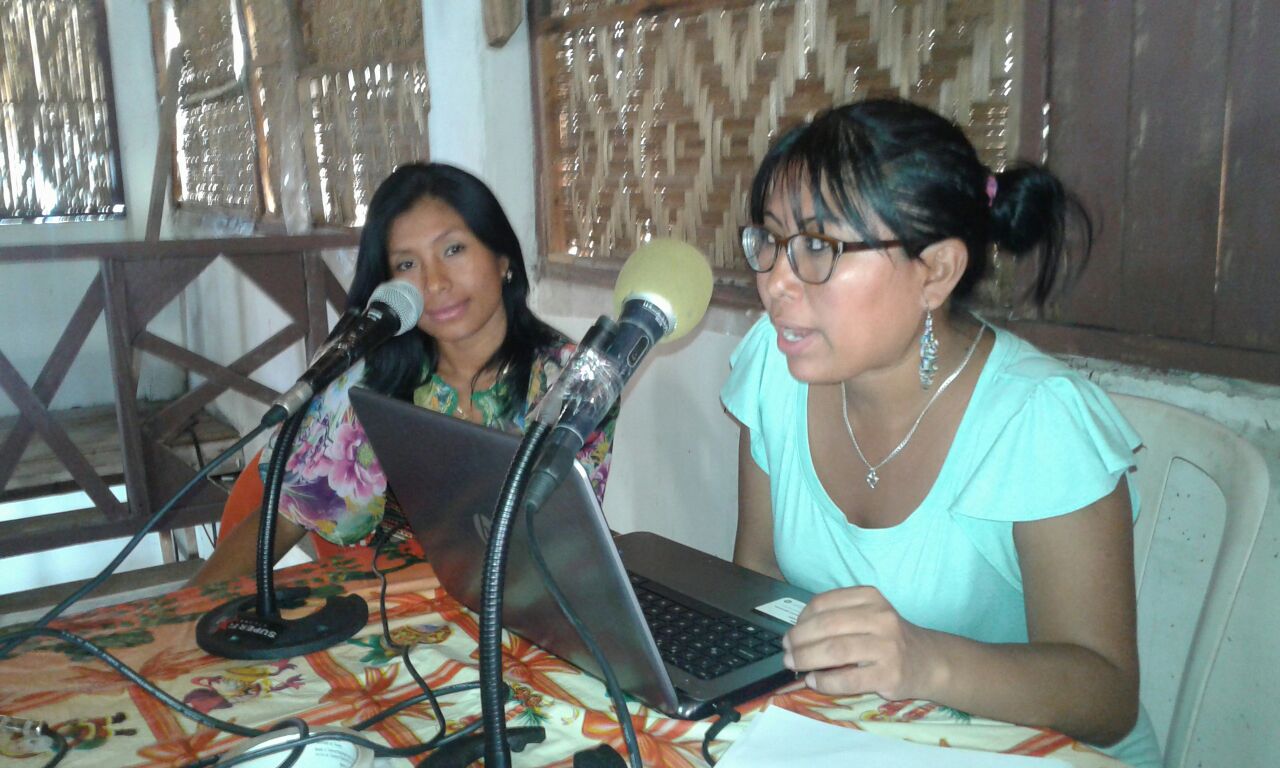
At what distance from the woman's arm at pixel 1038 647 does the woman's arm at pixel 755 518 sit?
1.27 ft

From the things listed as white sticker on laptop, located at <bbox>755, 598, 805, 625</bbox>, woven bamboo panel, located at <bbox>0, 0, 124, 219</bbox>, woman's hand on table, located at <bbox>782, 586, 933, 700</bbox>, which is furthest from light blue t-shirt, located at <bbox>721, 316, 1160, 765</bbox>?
woven bamboo panel, located at <bbox>0, 0, 124, 219</bbox>

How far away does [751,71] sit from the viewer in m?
1.84

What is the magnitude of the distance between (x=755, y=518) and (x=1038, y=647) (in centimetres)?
49

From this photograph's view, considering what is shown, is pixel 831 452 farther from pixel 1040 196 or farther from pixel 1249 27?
pixel 1249 27

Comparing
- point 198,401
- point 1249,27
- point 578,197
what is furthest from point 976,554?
point 198,401

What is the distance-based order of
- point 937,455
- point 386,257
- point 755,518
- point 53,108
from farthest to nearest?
point 53,108 → point 386,257 → point 755,518 → point 937,455

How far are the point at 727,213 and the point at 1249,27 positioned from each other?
1001 mm

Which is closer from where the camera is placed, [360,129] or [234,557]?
[234,557]

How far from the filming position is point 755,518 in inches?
51.9

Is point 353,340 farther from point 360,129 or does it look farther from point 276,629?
point 360,129

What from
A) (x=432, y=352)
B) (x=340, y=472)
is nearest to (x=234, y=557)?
(x=340, y=472)

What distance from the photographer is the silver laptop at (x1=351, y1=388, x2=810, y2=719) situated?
0.69 m

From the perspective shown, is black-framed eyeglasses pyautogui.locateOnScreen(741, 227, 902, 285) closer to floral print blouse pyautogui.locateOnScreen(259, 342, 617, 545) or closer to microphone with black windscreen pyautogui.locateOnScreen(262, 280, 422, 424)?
microphone with black windscreen pyautogui.locateOnScreen(262, 280, 422, 424)

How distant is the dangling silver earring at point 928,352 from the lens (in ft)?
3.55
